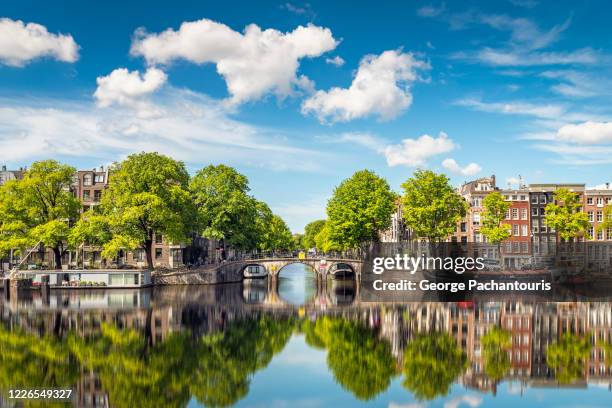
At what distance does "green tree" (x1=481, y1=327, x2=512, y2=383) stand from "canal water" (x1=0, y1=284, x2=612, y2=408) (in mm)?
97

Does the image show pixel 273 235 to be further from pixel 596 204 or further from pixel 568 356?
pixel 568 356

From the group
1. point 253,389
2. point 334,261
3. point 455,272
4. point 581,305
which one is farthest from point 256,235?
point 253,389

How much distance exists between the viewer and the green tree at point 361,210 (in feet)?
315

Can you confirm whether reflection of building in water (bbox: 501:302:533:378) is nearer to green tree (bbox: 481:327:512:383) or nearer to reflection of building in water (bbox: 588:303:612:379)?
green tree (bbox: 481:327:512:383)

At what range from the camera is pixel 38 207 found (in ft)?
302

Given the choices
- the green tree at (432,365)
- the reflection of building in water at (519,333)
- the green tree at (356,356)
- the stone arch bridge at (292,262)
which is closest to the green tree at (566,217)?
the reflection of building in water at (519,333)

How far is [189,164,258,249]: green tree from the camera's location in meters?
103

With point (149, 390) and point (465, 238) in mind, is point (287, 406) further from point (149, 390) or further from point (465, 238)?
point (465, 238)

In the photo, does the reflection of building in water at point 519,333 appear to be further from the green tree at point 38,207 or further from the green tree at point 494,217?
the green tree at point 38,207

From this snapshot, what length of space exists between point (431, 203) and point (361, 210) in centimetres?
1091

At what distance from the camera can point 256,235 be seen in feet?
389

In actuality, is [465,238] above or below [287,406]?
above

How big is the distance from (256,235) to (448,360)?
80456mm

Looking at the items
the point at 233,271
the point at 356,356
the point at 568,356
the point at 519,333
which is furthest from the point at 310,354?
the point at 233,271
